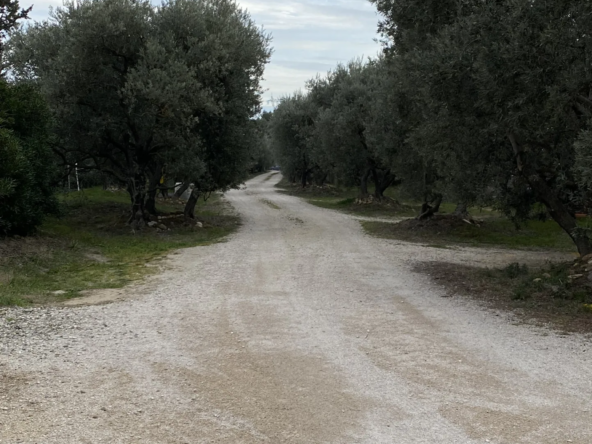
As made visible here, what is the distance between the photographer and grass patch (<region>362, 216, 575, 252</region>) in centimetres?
1949

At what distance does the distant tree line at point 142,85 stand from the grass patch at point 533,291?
10425mm

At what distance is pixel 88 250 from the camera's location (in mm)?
15750

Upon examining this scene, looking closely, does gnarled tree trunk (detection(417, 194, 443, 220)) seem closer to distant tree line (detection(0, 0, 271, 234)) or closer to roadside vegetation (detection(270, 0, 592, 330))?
roadside vegetation (detection(270, 0, 592, 330))

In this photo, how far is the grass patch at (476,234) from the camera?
19.5m

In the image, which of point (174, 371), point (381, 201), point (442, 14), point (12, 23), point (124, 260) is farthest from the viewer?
point (381, 201)

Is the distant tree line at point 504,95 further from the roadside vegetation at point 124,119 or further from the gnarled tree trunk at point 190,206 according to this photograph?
the gnarled tree trunk at point 190,206

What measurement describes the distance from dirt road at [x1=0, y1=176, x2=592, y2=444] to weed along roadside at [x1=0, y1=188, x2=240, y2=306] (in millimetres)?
1604

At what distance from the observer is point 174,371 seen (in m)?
5.91

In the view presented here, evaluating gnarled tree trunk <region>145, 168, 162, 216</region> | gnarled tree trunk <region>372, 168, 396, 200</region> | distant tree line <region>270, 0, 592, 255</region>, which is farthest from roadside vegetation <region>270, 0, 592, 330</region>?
gnarled tree trunk <region>372, 168, 396, 200</region>

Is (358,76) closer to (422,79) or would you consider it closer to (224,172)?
(224,172)

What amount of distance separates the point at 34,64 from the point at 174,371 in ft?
57.2

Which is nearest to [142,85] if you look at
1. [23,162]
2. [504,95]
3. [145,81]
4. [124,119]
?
[145,81]

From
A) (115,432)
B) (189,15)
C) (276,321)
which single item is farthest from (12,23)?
(115,432)

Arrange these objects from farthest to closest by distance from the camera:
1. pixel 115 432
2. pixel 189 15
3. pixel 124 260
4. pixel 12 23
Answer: pixel 12 23, pixel 189 15, pixel 124 260, pixel 115 432
